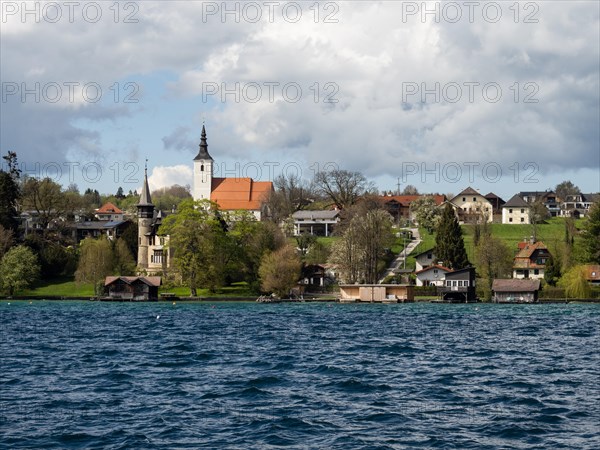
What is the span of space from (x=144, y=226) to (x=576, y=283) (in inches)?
2651

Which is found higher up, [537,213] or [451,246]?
[537,213]

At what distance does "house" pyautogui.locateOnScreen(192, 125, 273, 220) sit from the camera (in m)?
187

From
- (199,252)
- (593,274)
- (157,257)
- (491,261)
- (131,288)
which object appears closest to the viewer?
(593,274)

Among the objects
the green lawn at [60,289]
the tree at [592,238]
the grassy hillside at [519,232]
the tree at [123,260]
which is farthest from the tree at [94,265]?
the tree at [592,238]

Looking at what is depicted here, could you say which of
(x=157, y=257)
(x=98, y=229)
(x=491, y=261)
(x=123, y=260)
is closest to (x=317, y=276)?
(x=491, y=261)

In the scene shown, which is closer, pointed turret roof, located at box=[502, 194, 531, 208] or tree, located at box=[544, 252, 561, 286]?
tree, located at box=[544, 252, 561, 286]

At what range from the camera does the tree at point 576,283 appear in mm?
105375

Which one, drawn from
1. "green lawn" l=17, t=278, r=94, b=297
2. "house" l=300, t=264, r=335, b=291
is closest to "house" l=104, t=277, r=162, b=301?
"green lawn" l=17, t=278, r=94, b=297

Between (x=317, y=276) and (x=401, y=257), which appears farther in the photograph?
(x=401, y=257)

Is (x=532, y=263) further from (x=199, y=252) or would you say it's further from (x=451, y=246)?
(x=199, y=252)

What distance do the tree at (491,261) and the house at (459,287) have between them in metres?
2.40

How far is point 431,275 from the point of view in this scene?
4813 inches

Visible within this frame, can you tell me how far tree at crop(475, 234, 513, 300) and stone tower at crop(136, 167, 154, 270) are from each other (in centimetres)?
5032

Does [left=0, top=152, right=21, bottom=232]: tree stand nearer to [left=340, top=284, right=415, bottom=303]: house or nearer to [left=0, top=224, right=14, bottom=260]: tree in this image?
[left=0, top=224, right=14, bottom=260]: tree
